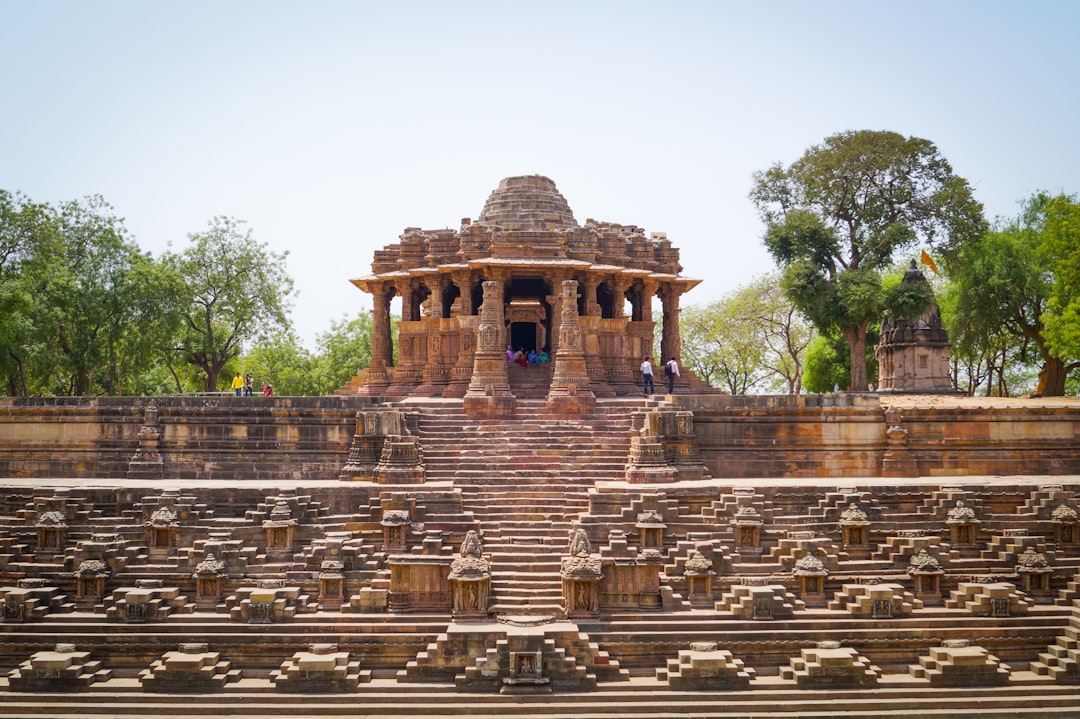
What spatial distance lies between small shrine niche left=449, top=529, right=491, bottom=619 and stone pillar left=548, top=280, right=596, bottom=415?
5.89 metres

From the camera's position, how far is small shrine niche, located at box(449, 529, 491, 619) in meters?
11.8

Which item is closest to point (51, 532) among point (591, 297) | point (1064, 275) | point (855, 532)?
point (855, 532)

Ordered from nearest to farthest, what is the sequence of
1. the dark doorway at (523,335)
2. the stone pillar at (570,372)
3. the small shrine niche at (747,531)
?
the small shrine niche at (747,531) → the stone pillar at (570,372) → the dark doorway at (523,335)

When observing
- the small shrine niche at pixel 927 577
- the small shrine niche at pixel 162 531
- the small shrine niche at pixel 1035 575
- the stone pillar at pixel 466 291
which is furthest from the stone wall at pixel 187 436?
the small shrine niche at pixel 1035 575

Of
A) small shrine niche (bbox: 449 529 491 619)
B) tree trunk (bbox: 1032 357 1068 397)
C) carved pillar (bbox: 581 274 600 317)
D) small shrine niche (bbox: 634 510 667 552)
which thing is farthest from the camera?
tree trunk (bbox: 1032 357 1068 397)

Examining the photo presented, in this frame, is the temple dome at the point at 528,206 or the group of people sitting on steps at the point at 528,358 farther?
the temple dome at the point at 528,206

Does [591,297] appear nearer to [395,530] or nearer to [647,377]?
[647,377]

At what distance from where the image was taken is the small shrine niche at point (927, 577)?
12.5 meters

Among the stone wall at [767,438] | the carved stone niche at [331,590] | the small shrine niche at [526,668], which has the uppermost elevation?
the stone wall at [767,438]

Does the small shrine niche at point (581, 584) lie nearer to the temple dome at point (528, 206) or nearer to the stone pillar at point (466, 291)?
the stone pillar at point (466, 291)

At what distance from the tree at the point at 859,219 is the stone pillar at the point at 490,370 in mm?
11948

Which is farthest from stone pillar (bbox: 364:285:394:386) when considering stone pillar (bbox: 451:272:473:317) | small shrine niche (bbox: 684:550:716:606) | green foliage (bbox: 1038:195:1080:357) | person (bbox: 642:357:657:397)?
green foliage (bbox: 1038:195:1080:357)

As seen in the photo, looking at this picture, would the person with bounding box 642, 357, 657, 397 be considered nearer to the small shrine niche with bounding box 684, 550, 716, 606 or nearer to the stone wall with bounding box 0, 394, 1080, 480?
the stone wall with bounding box 0, 394, 1080, 480

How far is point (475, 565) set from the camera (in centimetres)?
1187
